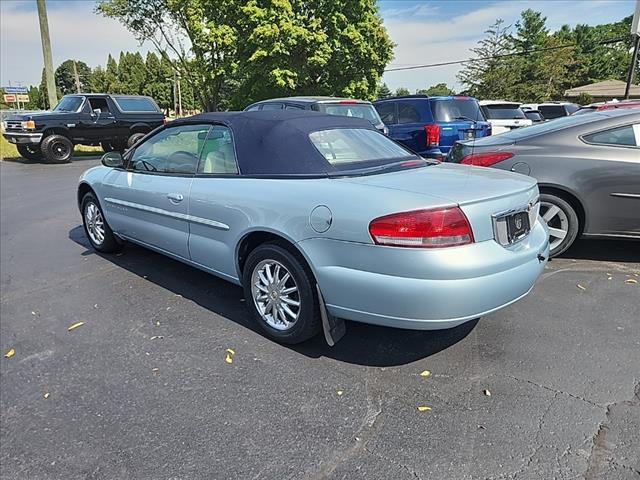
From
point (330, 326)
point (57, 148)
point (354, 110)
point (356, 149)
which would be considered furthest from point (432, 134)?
point (57, 148)

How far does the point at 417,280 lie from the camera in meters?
2.53

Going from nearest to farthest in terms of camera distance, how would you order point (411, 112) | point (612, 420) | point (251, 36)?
point (612, 420), point (411, 112), point (251, 36)

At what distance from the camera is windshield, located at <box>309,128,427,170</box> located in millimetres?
3297

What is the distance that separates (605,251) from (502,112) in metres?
10.2

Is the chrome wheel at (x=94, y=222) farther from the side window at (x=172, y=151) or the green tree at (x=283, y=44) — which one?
the green tree at (x=283, y=44)

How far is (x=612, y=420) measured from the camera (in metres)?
2.38

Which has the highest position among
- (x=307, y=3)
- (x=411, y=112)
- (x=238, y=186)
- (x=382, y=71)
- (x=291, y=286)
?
(x=307, y=3)

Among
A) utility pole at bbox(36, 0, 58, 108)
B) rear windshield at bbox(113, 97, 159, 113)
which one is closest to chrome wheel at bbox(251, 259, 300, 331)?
rear windshield at bbox(113, 97, 159, 113)

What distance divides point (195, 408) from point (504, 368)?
6.15 feet

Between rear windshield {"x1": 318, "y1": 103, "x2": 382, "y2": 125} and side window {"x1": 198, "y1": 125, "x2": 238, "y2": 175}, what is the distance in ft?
17.3

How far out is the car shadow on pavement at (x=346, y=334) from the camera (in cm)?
309

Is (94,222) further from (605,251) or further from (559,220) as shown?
(605,251)

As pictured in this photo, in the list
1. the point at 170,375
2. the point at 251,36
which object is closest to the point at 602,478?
the point at 170,375

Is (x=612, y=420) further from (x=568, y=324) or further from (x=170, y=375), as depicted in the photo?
(x=170, y=375)
